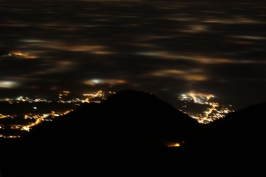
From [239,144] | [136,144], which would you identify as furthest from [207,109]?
[239,144]

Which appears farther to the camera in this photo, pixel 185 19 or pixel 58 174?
pixel 185 19

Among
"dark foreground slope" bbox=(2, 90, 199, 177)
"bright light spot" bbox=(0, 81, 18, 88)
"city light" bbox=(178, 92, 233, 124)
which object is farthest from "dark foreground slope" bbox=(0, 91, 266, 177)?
"bright light spot" bbox=(0, 81, 18, 88)

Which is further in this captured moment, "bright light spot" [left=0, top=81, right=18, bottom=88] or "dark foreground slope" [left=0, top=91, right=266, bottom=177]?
"bright light spot" [left=0, top=81, right=18, bottom=88]

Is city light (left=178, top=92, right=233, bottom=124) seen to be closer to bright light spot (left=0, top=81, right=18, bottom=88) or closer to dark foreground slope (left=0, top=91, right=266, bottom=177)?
bright light spot (left=0, top=81, right=18, bottom=88)

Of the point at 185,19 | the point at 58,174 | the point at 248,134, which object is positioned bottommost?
the point at 185,19

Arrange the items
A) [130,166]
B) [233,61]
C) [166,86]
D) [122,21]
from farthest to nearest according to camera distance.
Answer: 1. [122,21]
2. [233,61]
3. [166,86]
4. [130,166]

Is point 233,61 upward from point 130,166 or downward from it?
downward

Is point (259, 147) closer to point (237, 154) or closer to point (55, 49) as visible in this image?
point (237, 154)

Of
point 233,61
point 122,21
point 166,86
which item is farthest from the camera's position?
point 122,21

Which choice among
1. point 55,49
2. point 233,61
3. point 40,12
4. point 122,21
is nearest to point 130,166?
point 233,61
